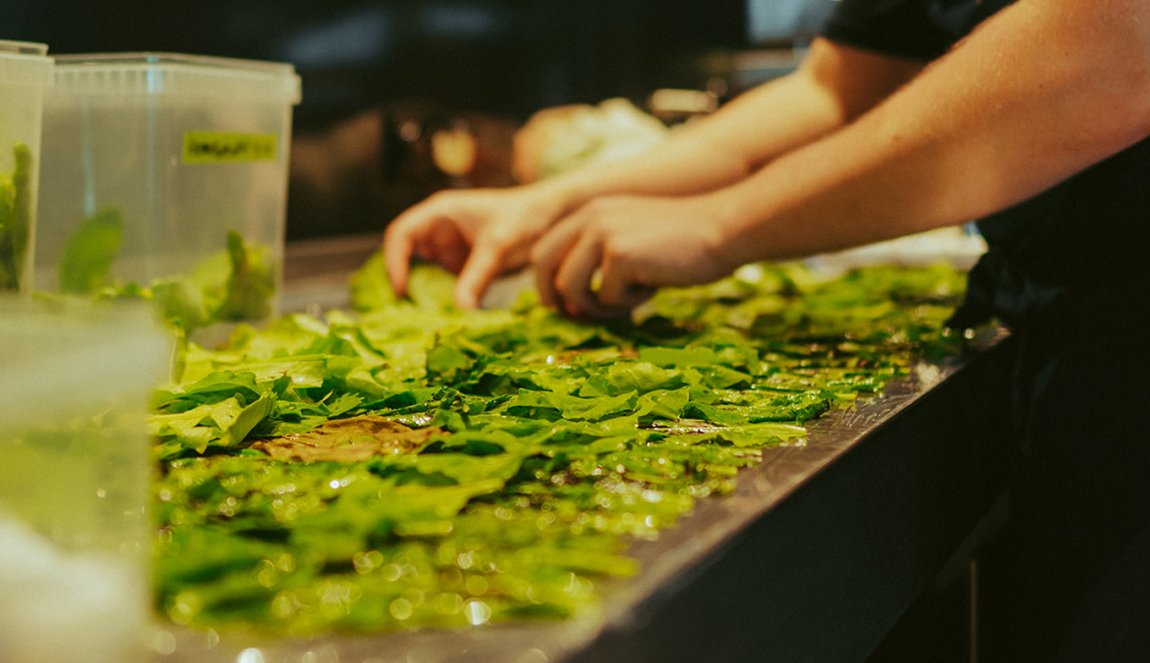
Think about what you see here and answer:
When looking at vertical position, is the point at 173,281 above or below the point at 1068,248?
below

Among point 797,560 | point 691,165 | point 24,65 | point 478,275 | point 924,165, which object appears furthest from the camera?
point 691,165

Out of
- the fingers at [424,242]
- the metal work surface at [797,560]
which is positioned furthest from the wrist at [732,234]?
the fingers at [424,242]

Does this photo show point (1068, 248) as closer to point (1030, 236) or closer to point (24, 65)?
point (1030, 236)

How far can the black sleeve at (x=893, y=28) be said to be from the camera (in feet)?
4.55

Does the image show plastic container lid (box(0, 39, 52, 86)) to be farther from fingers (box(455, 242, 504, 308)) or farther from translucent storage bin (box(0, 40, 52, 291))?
fingers (box(455, 242, 504, 308))

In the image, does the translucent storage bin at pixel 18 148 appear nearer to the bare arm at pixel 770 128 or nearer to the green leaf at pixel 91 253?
the green leaf at pixel 91 253

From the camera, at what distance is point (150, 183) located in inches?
44.3

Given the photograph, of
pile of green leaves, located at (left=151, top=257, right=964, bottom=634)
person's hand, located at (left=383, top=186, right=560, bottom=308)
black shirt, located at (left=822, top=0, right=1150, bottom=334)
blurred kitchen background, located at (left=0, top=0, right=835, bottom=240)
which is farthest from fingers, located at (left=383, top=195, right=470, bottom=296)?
black shirt, located at (left=822, top=0, right=1150, bottom=334)

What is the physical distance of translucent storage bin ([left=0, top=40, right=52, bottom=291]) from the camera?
88 cm

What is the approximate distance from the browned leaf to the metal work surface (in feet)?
0.72

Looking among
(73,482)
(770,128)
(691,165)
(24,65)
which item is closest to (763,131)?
(770,128)

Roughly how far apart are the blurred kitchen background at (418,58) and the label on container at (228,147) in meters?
0.42

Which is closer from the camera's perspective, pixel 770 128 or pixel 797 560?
pixel 797 560

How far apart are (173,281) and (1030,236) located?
0.94 meters
